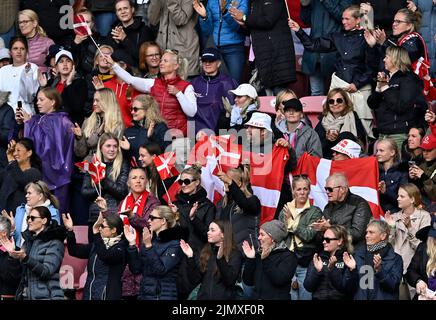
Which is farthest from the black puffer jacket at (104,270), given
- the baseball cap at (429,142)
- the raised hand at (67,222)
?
the baseball cap at (429,142)

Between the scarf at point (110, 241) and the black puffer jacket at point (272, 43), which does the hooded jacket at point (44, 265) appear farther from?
the black puffer jacket at point (272, 43)

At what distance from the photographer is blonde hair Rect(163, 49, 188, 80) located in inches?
892

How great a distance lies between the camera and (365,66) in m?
22.7

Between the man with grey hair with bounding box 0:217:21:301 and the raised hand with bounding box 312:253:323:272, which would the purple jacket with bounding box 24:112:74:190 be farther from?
the raised hand with bounding box 312:253:323:272

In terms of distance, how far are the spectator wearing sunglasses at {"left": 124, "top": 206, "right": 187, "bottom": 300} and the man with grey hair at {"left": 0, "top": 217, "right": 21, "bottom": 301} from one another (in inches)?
48.6

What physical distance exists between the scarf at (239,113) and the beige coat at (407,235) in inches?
103

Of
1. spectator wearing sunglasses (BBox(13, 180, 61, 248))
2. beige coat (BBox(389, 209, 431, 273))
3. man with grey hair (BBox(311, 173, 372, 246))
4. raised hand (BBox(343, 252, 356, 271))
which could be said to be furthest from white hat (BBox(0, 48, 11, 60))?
raised hand (BBox(343, 252, 356, 271))

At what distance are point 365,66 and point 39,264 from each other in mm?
5025

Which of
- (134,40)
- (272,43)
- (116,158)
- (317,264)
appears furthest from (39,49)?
(317,264)

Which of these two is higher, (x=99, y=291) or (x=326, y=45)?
(x=326, y=45)

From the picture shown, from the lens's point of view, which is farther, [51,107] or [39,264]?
[51,107]

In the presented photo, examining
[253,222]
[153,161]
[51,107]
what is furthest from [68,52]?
[253,222]

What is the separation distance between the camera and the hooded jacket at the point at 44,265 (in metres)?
19.7

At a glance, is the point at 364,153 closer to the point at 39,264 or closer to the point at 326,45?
the point at 326,45
